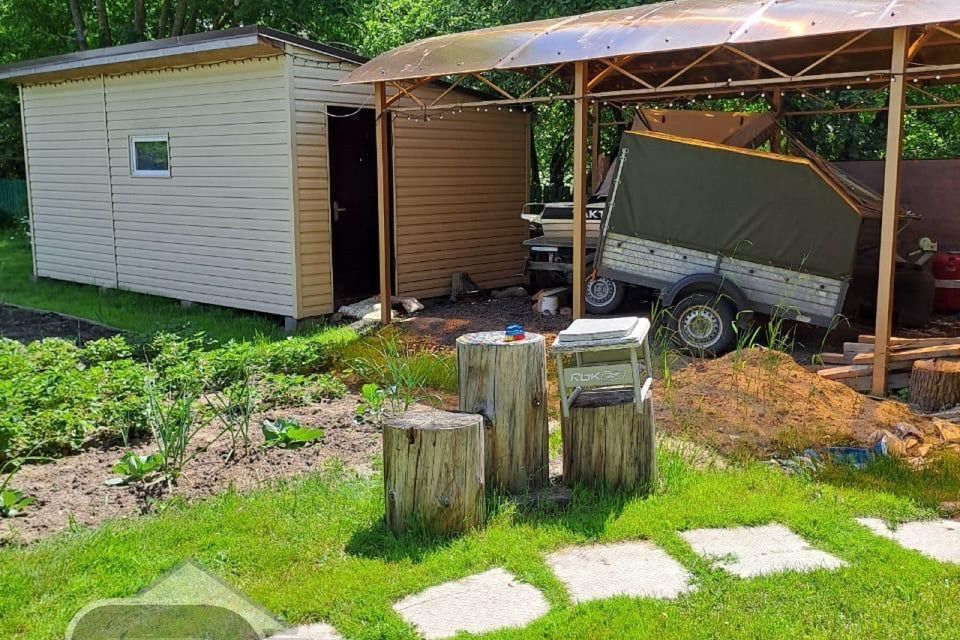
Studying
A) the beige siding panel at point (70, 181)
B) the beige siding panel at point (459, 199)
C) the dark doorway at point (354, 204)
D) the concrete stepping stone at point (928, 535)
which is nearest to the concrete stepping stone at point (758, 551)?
the concrete stepping stone at point (928, 535)

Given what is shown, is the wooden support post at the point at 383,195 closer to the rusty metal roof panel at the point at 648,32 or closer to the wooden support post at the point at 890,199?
the rusty metal roof panel at the point at 648,32

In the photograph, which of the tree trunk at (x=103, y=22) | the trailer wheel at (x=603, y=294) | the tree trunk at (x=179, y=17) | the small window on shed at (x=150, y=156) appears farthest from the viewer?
the tree trunk at (x=103, y=22)

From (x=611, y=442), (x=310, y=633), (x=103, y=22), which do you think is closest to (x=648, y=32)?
(x=611, y=442)

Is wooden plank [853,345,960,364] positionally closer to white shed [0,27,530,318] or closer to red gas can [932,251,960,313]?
red gas can [932,251,960,313]

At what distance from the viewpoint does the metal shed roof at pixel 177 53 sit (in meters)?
10.0

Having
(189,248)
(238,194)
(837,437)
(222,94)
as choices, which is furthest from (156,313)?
(837,437)

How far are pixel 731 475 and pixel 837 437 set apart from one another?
109 cm

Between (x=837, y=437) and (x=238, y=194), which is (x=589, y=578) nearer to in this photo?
(x=837, y=437)

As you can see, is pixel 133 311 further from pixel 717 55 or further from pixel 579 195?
pixel 717 55

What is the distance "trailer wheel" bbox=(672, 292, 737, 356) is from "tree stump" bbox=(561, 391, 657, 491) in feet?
12.8

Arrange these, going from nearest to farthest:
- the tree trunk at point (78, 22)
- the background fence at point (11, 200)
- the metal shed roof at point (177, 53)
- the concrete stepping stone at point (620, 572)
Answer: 1. the concrete stepping stone at point (620, 572)
2. the metal shed roof at point (177, 53)
3. the tree trunk at point (78, 22)
4. the background fence at point (11, 200)

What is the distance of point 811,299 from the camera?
8336mm

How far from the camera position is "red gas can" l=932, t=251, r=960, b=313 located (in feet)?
33.1

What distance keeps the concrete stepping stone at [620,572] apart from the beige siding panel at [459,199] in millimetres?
7987
